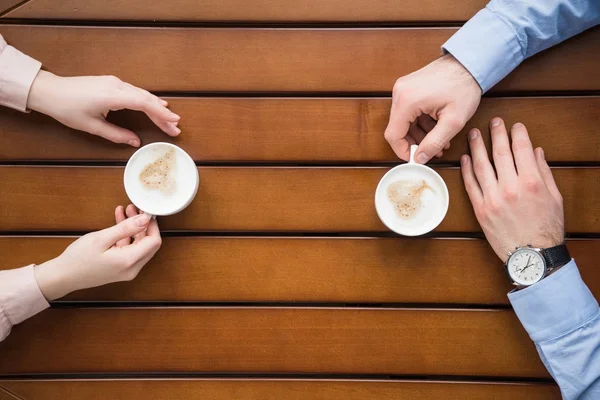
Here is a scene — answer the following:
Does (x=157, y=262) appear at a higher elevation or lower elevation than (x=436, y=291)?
higher

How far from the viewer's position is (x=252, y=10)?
1462mm

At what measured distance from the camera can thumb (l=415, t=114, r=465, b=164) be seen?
1310 mm

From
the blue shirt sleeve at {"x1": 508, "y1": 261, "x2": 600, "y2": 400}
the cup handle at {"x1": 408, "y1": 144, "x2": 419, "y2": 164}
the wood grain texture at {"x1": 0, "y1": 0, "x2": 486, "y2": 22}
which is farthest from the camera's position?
the wood grain texture at {"x1": 0, "y1": 0, "x2": 486, "y2": 22}

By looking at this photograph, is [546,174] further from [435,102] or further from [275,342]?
[275,342]

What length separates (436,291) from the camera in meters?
1.44

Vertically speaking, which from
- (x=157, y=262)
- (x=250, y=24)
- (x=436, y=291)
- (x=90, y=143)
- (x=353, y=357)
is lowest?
(x=353, y=357)

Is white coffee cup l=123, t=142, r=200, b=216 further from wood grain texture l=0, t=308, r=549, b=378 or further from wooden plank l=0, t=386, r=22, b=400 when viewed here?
wooden plank l=0, t=386, r=22, b=400

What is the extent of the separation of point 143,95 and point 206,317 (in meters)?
0.69

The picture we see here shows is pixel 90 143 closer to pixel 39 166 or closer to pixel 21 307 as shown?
pixel 39 166

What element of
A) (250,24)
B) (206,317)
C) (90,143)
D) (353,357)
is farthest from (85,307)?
(250,24)

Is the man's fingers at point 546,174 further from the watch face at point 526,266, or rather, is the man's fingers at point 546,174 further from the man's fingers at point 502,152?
the watch face at point 526,266

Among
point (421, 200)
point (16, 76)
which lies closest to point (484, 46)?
point (421, 200)

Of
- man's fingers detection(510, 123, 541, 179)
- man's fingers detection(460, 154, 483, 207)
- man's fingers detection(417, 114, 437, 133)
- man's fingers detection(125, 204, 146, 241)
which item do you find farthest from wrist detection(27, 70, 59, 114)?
man's fingers detection(510, 123, 541, 179)

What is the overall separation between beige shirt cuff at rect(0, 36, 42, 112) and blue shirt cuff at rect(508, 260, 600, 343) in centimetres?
153
